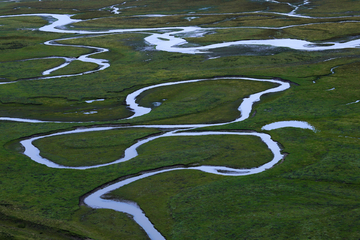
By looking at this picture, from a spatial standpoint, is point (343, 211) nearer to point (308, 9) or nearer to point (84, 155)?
point (84, 155)

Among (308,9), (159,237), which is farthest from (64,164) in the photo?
(308,9)

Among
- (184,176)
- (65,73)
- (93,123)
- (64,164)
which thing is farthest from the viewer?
(65,73)

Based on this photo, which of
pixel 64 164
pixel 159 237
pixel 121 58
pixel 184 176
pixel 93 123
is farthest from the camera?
pixel 121 58

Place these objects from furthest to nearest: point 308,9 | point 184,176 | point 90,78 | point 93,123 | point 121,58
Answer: point 308,9 < point 121,58 < point 90,78 < point 93,123 < point 184,176

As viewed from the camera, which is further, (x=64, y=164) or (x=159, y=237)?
(x=64, y=164)

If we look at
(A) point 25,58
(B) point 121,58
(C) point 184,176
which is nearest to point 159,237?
(C) point 184,176

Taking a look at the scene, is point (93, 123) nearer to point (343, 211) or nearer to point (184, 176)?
point (184, 176)
